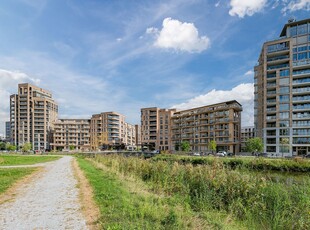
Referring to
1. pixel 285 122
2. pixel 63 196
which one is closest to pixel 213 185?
pixel 63 196

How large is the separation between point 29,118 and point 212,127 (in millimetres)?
103563

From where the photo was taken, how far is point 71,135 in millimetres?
127500

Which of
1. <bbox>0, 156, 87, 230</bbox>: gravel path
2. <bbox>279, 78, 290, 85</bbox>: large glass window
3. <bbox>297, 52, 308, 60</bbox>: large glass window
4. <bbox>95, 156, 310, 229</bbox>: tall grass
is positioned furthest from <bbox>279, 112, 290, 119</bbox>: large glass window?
<bbox>0, 156, 87, 230</bbox>: gravel path

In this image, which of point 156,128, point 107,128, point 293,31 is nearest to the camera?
point 293,31

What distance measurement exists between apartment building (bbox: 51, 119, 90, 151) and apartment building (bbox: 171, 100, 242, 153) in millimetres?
61178

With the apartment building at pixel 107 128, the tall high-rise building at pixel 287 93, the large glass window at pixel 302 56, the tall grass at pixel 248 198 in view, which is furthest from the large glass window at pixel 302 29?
the apartment building at pixel 107 128

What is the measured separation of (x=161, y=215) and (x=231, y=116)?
70759 mm

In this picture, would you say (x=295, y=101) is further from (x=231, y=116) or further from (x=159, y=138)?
(x=159, y=138)

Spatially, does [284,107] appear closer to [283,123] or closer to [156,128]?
[283,123]

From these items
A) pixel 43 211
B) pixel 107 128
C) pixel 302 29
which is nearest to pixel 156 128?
pixel 107 128

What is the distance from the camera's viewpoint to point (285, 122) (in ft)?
208

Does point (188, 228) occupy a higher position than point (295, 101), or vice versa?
point (295, 101)

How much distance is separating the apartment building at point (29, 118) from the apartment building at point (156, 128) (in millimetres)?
59644

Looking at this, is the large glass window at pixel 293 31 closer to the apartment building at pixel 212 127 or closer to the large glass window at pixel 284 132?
the apartment building at pixel 212 127
